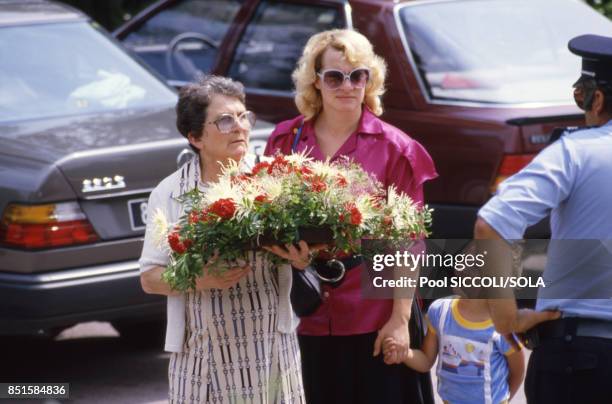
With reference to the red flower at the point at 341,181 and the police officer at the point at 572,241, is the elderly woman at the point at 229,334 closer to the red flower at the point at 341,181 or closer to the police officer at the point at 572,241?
the red flower at the point at 341,181

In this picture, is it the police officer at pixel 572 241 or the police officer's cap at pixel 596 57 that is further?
the police officer's cap at pixel 596 57

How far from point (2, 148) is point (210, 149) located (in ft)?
7.78

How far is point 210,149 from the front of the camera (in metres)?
4.22

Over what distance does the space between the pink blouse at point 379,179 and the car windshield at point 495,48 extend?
271 centimetres

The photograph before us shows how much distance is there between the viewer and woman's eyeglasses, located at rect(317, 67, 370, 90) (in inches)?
182

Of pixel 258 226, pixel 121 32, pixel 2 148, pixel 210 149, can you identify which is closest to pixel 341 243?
pixel 258 226

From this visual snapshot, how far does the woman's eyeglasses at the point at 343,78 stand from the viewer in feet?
15.1

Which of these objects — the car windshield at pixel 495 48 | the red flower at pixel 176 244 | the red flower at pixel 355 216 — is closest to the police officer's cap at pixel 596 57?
the red flower at pixel 355 216

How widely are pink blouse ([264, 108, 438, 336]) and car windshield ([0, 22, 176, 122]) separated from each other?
2.78 meters

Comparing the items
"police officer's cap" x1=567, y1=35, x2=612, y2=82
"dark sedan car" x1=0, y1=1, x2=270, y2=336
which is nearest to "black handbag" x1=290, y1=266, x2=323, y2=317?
"police officer's cap" x1=567, y1=35, x2=612, y2=82

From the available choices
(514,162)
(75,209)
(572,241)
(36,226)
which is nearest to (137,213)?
(75,209)

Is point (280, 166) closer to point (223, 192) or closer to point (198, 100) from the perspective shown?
point (223, 192)

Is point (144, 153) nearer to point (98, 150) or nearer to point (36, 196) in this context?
point (98, 150)

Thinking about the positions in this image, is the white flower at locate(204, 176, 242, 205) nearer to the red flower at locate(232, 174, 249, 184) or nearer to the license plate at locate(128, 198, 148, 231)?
the red flower at locate(232, 174, 249, 184)
